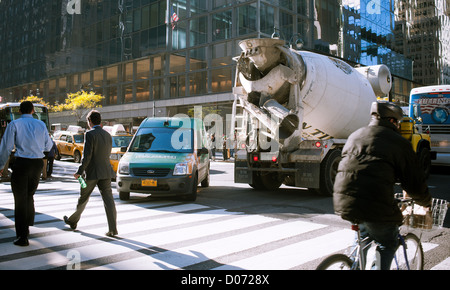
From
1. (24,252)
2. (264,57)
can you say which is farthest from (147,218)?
(264,57)

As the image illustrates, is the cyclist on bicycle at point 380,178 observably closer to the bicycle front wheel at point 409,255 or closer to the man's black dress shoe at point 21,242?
the bicycle front wheel at point 409,255

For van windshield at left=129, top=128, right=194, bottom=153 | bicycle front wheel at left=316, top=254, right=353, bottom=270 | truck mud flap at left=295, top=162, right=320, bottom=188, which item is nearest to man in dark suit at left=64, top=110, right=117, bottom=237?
van windshield at left=129, top=128, right=194, bottom=153

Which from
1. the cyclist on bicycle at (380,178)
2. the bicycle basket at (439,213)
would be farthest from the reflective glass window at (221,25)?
the cyclist on bicycle at (380,178)

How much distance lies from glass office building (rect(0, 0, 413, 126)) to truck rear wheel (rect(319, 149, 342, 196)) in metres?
25.3

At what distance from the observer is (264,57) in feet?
30.5

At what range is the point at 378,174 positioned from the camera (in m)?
2.83

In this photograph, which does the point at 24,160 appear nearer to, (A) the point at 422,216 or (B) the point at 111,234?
(B) the point at 111,234

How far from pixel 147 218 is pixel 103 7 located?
158 feet

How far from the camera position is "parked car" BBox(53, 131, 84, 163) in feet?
80.0

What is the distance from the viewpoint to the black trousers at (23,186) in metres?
5.49

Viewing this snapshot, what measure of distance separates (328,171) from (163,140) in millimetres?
4317

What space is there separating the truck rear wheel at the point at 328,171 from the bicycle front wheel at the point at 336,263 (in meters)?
6.86

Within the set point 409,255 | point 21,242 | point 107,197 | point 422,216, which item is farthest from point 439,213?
point 21,242
